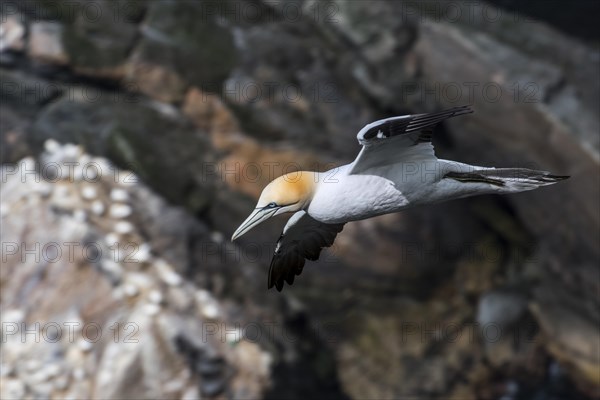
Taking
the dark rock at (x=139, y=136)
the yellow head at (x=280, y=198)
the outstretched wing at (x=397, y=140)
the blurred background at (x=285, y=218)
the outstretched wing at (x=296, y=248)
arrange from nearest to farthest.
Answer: the outstretched wing at (x=397, y=140) → the yellow head at (x=280, y=198) → the outstretched wing at (x=296, y=248) → the blurred background at (x=285, y=218) → the dark rock at (x=139, y=136)

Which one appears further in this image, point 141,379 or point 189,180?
point 189,180

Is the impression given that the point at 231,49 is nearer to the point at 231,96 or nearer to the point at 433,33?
the point at 231,96

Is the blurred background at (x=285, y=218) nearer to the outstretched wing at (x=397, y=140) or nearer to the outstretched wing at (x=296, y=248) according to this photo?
the outstretched wing at (x=296, y=248)

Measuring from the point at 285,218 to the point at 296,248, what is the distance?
322 cm

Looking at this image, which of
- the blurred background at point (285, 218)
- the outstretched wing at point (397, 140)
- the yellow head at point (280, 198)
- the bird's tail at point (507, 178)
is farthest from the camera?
the blurred background at point (285, 218)

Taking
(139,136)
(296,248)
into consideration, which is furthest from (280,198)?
(139,136)

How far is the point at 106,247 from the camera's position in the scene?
7469 mm

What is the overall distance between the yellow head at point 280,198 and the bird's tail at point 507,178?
0.76 metres

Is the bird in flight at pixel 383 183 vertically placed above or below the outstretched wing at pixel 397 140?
below

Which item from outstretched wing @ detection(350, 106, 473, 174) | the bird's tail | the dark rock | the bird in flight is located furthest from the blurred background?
outstretched wing @ detection(350, 106, 473, 174)

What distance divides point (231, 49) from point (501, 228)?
11.1 ft

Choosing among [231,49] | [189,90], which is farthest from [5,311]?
[231,49]

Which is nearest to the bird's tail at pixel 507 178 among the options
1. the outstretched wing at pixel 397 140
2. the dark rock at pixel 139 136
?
the outstretched wing at pixel 397 140

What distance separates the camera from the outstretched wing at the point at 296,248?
4910 millimetres
